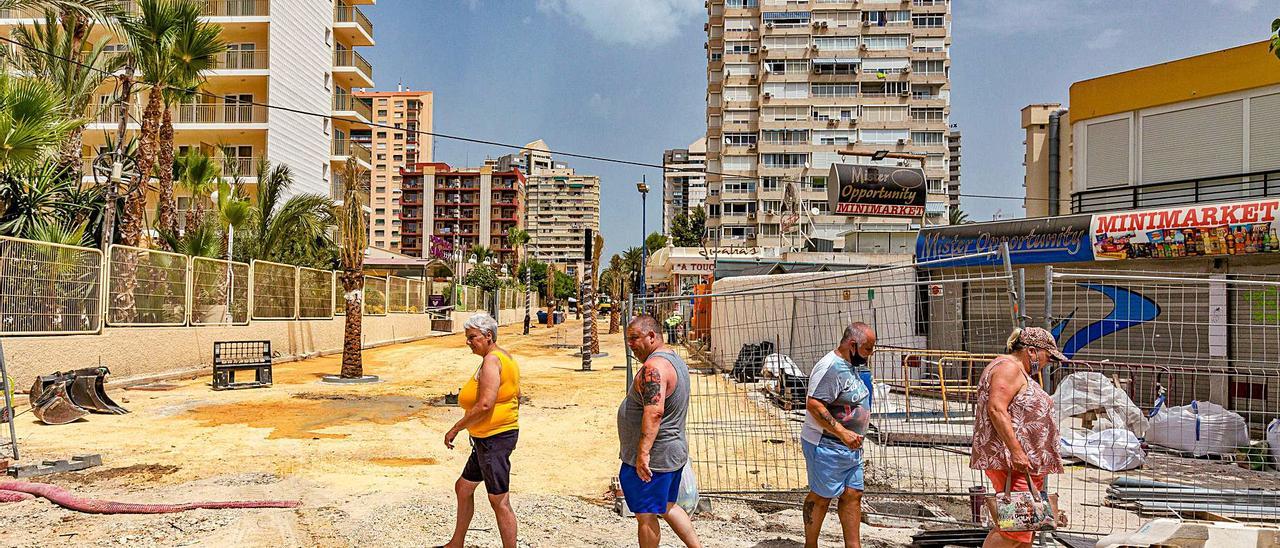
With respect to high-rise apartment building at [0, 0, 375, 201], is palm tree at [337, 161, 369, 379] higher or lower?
lower

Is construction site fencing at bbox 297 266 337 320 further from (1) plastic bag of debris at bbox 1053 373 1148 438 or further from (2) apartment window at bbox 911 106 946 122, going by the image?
(2) apartment window at bbox 911 106 946 122

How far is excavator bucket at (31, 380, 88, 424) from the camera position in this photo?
10.9 meters

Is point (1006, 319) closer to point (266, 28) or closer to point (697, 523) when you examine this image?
point (697, 523)

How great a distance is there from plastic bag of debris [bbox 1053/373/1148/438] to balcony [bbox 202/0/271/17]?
3742cm

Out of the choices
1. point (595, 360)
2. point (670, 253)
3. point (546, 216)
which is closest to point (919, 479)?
point (595, 360)

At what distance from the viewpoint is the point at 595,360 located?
24.9 metres

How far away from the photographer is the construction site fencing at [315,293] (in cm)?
2440

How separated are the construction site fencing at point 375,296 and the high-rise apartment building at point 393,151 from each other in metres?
111

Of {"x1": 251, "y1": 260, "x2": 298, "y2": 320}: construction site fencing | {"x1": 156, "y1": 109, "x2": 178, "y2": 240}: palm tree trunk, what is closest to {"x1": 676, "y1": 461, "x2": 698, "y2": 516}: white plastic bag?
{"x1": 251, "y1": 260, "x2": 298, "y2": 320}: construction site fencing

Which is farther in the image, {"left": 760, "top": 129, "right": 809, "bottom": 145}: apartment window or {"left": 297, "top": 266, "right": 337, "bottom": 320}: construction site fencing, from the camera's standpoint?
{"left": 760, "top": 129, "right": 809, "bottom": 145}: apartment window

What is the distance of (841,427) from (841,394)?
0.19 m

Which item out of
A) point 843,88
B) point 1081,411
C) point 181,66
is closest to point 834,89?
point 843,88

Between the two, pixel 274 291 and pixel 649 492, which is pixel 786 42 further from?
pixel 649 492

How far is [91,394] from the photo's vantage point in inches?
474
